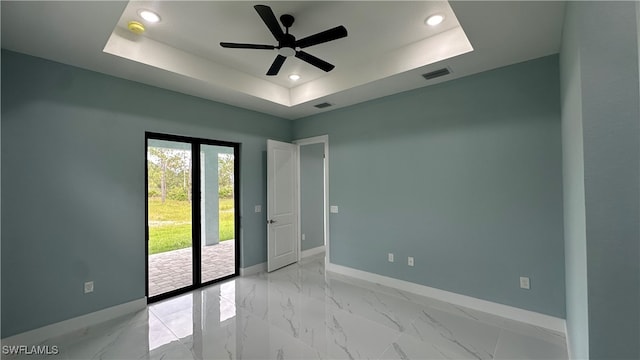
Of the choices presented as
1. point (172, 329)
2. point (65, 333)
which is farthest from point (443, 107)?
point (65, 333)

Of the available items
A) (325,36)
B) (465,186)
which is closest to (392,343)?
(465,186)

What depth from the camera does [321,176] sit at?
6.02m

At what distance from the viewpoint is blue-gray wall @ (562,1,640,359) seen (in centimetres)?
118

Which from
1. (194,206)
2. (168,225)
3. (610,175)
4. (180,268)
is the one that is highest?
(610,175)

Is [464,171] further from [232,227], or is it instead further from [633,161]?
[232,227]

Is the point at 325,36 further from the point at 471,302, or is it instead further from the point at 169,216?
the point at 471,302

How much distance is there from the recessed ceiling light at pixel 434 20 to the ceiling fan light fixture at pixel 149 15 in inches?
101

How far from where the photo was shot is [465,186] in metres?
3.19

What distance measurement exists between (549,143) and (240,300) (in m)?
3.96

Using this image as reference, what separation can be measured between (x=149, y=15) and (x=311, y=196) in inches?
160

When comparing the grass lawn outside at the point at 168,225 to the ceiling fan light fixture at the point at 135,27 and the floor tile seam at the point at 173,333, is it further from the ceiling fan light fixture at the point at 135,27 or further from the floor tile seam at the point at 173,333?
the ceiling fan light fixture at the point at 135,27

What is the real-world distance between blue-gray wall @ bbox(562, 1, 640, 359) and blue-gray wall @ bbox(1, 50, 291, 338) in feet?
13.3

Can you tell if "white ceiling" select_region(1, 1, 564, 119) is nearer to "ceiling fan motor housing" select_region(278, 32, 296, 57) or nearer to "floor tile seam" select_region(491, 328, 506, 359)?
"ceiling fan motor housing" select_region(278, 32, 296, 57)

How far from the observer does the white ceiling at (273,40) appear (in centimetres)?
208
